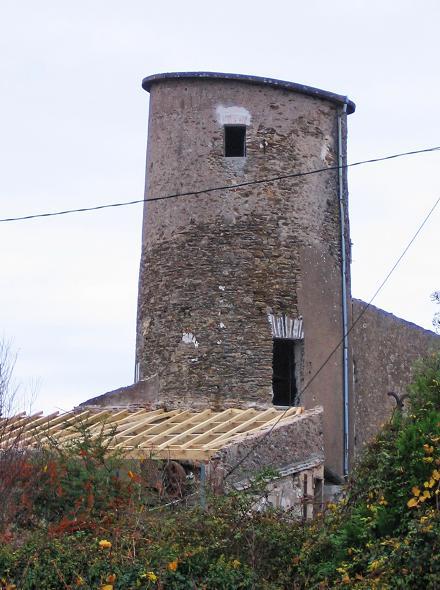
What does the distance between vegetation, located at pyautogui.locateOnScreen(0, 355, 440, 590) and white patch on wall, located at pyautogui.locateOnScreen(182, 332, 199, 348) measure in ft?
26.3

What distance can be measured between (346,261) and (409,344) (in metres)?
2.80

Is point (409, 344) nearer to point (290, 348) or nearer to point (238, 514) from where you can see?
point (290, 348)

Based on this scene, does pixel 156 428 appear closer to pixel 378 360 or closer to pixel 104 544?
pixel 378 360

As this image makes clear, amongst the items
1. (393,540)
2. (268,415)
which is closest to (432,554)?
(393,540)

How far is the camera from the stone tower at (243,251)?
20.7 meters

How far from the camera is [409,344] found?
78.9 feet

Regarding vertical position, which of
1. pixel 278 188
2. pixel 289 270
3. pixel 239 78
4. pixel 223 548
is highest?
pixel 239 78

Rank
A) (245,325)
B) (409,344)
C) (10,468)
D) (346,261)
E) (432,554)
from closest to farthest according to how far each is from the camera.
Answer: (432,554), (10,468), (245,325), (346,261), (409,344)

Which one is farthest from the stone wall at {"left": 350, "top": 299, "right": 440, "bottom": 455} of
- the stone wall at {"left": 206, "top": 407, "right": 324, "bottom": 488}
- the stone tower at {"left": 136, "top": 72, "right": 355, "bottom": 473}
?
the stone wall at {"left": 206, "top": 407, "right": 324, "bottom": 488}

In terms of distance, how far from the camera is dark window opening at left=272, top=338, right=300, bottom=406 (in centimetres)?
2131

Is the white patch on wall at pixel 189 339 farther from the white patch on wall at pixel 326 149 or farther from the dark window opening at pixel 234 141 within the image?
the white patch on wall at pixel 326 149

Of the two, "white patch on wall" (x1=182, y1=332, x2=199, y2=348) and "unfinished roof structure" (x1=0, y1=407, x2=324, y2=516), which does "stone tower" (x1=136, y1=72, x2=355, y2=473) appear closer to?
"white patch on wall" (x1=182, y1=332, x2=199, y2=348)

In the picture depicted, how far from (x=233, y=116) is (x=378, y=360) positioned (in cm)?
556

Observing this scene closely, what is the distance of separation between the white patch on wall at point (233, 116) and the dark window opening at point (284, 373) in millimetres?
3969
